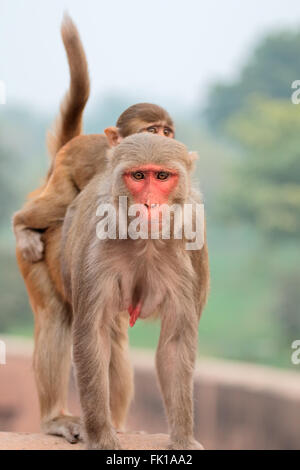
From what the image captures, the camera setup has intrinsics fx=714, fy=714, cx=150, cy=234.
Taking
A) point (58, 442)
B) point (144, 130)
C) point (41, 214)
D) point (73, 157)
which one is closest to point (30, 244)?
point (41, 214)

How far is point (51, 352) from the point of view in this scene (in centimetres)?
330

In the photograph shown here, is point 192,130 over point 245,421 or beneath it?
over

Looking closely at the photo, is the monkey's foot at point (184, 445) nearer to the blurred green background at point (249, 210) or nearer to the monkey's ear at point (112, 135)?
the monkey's ear at point (112, 135)

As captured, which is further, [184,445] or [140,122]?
[140,122]

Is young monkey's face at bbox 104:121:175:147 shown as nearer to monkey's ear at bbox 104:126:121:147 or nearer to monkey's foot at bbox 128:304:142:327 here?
monkey's ear at bbox 104:126:121:147

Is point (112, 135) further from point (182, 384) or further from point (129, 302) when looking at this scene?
point (182, 384)

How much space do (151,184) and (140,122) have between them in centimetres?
101

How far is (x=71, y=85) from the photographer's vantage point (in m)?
3.63

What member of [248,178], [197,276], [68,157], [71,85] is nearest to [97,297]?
[197,276]

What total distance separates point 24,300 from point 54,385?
14.0 metres

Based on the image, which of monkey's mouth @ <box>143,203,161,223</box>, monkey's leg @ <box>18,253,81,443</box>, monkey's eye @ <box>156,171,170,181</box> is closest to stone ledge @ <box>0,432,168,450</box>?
monkey's leg @ <box>18,253,81,443</box>

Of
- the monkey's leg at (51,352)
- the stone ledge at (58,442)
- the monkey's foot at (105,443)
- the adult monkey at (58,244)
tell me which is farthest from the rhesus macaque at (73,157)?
the monkey's foot at (105,443)

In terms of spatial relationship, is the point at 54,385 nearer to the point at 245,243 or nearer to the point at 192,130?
the point at 192,130

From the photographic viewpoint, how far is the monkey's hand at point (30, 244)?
11.2 feet
